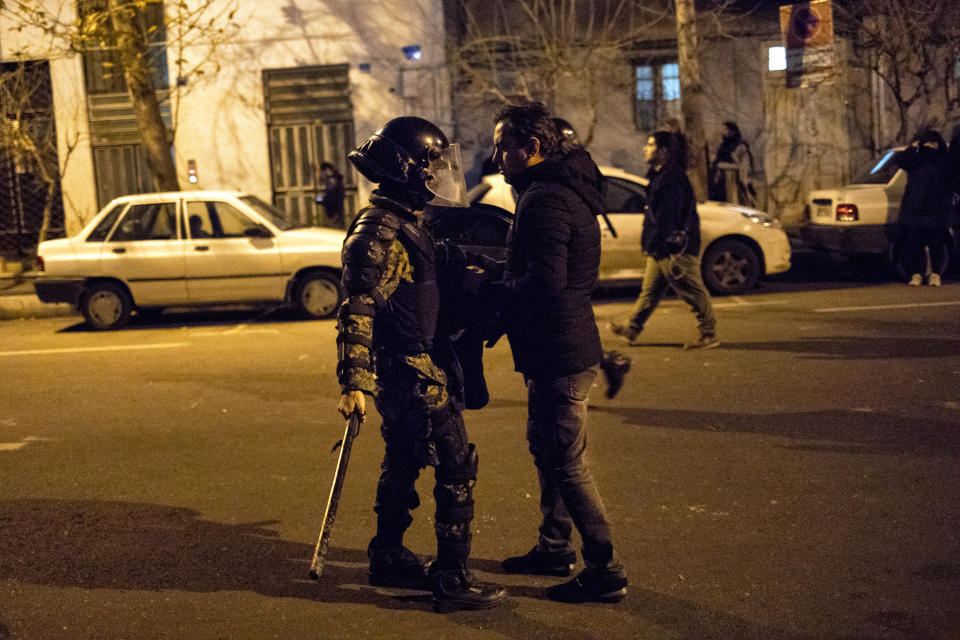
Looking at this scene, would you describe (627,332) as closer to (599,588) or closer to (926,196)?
(926,196)

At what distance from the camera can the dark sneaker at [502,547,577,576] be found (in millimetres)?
4703

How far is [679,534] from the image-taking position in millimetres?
5117

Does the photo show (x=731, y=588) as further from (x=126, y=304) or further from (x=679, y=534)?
(x=126, y=304)

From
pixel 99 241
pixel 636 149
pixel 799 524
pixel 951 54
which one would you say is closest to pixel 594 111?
pixel 636 149

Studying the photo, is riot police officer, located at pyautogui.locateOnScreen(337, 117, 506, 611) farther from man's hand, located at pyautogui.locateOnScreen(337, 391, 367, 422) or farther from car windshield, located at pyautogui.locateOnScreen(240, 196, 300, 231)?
car windshield, located at pyautogui.locateOnScreen(240, 196, 300, 231)

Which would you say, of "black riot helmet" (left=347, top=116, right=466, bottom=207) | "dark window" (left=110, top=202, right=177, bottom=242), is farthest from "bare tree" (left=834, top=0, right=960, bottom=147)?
"black riot helmet" (left=347, top=116, right=466, bottom=207)

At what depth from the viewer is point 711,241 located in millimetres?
12875

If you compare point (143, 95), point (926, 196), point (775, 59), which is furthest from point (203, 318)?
point (775, 59)

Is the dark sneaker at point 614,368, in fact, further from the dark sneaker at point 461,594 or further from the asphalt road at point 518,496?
the dark sneaker at point 461,594

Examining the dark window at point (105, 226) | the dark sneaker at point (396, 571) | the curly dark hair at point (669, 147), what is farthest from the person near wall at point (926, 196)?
the dark sneaker at point (396, 571)

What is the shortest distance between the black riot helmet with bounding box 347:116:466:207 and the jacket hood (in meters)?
0.31

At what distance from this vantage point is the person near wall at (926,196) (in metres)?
12.5

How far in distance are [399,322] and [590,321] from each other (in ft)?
2.38

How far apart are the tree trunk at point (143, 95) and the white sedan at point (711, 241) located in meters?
5.56
